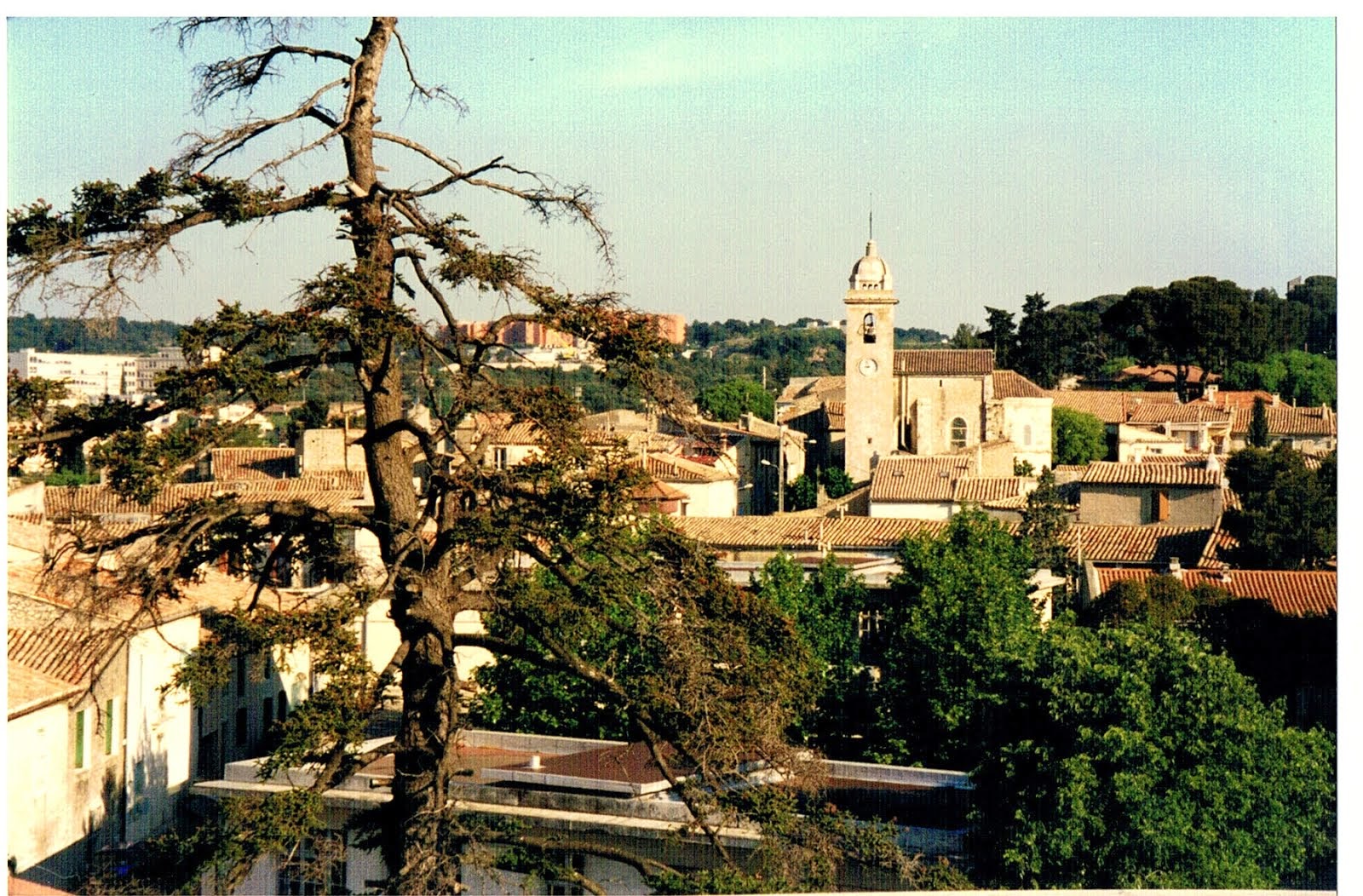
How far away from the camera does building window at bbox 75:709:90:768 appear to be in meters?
11.3

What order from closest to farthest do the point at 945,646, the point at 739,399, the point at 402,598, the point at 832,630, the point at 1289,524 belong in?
the point at 402,598, the point at 945,646, the point at 832,630, the point at 1289,524, the point at 739,399

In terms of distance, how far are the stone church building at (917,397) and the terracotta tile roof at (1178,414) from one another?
271 cm

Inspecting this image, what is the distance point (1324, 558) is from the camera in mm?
22781

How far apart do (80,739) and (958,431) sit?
98.6ft

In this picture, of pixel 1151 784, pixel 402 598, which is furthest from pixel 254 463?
pixel 402 598

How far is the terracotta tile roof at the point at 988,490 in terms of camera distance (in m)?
27.6

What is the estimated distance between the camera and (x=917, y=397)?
39.5 m

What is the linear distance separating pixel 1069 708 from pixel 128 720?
663 centimetres

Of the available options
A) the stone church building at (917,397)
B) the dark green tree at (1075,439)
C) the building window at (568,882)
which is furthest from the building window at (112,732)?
the dark green tree at (1075,439)

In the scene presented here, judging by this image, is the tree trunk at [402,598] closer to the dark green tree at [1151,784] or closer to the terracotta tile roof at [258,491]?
the dark green tree at [1151,784]

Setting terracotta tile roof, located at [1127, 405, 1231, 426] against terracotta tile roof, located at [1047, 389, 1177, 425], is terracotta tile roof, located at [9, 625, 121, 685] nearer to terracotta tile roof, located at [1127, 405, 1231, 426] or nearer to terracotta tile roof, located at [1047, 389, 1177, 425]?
terracotta tile roof, located at [1127, 405, 1231, 426]

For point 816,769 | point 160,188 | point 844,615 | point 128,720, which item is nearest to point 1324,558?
point 844,615

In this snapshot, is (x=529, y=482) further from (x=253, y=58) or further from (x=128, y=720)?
(x=128, y=720)

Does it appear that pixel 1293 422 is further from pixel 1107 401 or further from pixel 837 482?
pixel 837 482
